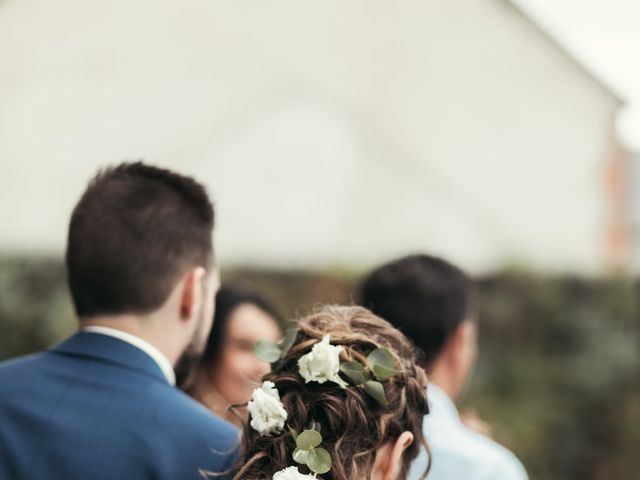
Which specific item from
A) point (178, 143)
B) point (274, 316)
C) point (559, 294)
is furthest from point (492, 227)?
point (274, 316)

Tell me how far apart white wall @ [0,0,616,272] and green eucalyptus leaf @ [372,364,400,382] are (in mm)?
9969

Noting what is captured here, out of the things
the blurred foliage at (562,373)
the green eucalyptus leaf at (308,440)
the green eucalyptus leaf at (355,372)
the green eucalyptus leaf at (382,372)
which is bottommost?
the blurred foliage at (562,373)

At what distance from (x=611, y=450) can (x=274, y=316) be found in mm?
5666

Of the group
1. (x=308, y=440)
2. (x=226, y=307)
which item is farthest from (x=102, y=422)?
(x=226, y=307)

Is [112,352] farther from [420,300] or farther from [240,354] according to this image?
[240,354]

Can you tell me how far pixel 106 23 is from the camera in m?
12.8

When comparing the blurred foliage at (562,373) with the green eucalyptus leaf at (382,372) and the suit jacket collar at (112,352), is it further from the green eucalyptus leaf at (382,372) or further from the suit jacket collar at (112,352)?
the green eucalyptus leaf at (382,372)

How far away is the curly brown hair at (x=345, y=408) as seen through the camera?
2039 mm

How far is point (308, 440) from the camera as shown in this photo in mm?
2002

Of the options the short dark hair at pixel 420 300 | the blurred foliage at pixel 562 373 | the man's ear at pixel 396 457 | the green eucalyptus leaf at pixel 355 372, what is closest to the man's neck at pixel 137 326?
the green eucalyptus leaf at pixel 355 372

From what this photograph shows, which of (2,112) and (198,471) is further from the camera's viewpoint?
(2,112)

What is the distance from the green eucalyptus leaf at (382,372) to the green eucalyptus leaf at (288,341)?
0.21 metres

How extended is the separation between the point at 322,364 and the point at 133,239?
0.80 metres

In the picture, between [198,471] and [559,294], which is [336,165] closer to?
[559,294]
